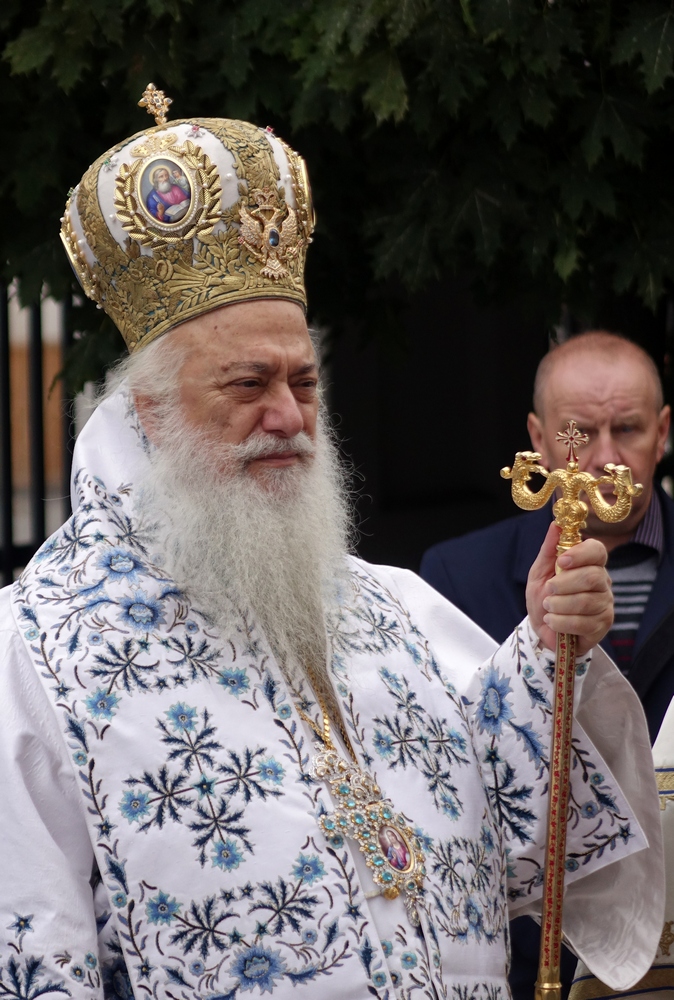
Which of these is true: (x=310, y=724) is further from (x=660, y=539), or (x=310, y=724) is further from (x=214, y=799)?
(x=660, y=539)

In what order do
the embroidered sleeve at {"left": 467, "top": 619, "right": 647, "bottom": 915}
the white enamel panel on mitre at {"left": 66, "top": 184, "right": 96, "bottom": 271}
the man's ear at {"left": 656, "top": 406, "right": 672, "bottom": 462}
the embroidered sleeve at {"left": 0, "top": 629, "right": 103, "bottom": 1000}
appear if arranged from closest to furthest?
the embroidered sleeve at {"left": 0, "top": 629, "right": 103, "bottom": 1000}, the embroidered sleeve at {"left": 467, "top": 619, "right": 647, "bottom": 915}, the white enamel panel on mitre at {"left": 66, "top": 184, "right": 96, "bottom": 271}, the man's ear at {"left": 656, "top": 406, "right": 672, "bottom": 462}

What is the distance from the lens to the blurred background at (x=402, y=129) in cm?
368

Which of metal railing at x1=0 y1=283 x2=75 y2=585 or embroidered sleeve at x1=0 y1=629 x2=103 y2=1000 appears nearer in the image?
embroidered sleeve at x1=0 y1=629 x2=103 y2=1000

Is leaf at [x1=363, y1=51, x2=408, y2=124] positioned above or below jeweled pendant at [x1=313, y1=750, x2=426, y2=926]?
above

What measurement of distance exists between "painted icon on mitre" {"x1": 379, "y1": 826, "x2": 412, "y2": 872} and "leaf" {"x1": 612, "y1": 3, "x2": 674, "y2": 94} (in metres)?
2.07

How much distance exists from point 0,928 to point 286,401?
109 centimetres

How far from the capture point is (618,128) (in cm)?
382

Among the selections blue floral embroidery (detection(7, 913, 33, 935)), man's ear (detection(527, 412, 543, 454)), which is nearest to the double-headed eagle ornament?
man's ear (detection(527, 412, 543, 454))

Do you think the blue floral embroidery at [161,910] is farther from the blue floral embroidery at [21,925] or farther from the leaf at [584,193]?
the leaf at [584,193]

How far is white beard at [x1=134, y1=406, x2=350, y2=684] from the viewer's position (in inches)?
107

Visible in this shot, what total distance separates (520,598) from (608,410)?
1.87 ft

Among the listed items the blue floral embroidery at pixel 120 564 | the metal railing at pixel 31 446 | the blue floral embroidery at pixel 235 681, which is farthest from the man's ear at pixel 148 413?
the metal railing at pixel 31 446

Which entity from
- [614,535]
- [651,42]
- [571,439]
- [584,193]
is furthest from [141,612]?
[651,42]

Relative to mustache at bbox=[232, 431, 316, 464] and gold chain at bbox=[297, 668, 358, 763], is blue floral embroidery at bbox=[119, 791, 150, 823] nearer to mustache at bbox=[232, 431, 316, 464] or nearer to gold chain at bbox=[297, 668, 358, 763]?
gold chain at bbox=[297, 668, 358, 763]
